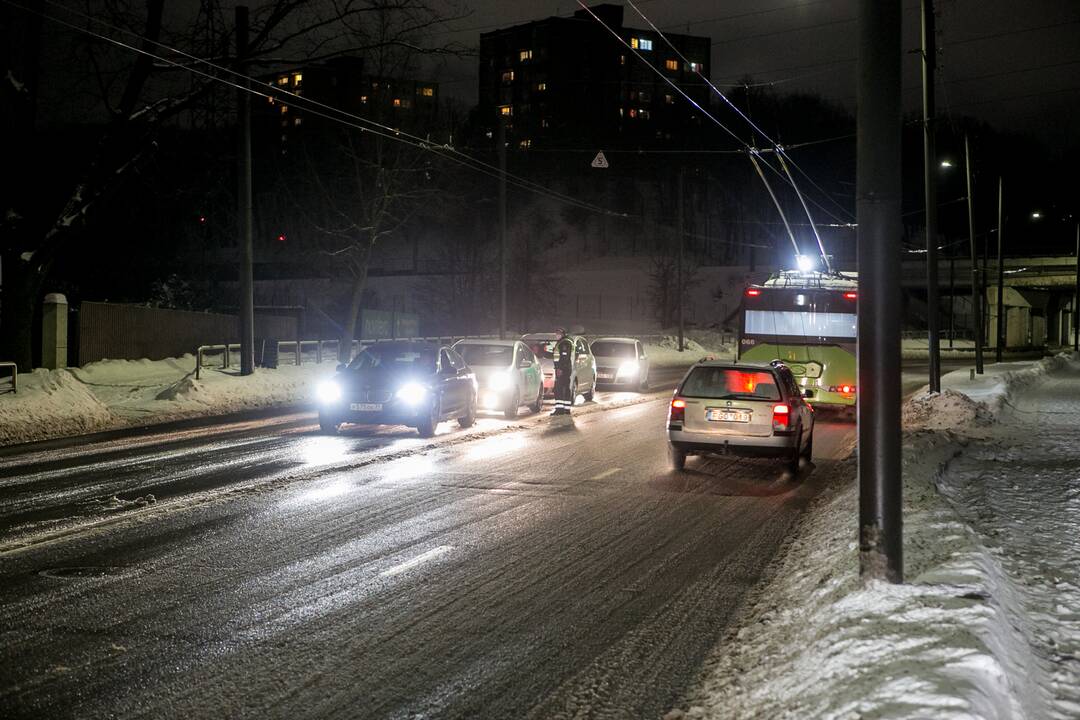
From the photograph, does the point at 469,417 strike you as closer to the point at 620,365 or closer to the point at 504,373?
Answer: the point at 504,373

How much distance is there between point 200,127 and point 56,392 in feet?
29.2

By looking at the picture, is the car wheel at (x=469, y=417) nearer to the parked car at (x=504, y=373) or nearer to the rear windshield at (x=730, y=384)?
the parked car at (x=504, y=373)

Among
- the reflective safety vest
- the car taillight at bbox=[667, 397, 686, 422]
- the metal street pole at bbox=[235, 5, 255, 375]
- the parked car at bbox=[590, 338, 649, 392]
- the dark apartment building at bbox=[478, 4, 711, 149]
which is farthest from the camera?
the dark apartment building at bbox=[478, 4, 711, 149]

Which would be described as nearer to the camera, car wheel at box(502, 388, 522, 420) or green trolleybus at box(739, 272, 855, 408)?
car wheel at box(502, 388, 522, 420)

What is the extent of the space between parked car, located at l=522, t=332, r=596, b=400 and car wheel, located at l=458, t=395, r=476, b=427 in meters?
4.27

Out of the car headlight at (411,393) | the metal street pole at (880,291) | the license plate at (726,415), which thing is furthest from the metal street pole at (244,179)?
the metal street pole at (880,291)

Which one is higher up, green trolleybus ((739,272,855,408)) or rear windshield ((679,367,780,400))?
green trolleybus ((739,272,855,408))

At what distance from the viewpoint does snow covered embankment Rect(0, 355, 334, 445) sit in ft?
61.4

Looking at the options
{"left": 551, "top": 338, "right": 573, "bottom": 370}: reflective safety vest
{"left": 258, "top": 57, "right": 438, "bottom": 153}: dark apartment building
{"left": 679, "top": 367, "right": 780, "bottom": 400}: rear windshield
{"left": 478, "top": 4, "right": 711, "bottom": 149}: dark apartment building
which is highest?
{"left": 478, "top": 4, "right": 711, "bottom": 149}: dark apartment building

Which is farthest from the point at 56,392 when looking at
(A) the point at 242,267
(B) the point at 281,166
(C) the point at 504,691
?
(B) the point at 281,166

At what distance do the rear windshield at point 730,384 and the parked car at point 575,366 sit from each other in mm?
9463

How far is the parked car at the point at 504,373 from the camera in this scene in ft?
70.5

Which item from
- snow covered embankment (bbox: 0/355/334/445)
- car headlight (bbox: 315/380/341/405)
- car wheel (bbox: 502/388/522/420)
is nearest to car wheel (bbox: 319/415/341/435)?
car headlight (bbox: 315/380/341/405)

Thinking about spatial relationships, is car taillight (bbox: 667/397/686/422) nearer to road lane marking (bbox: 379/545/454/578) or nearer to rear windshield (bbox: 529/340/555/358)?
road lane marking (bbox: 379/545/454/578)
